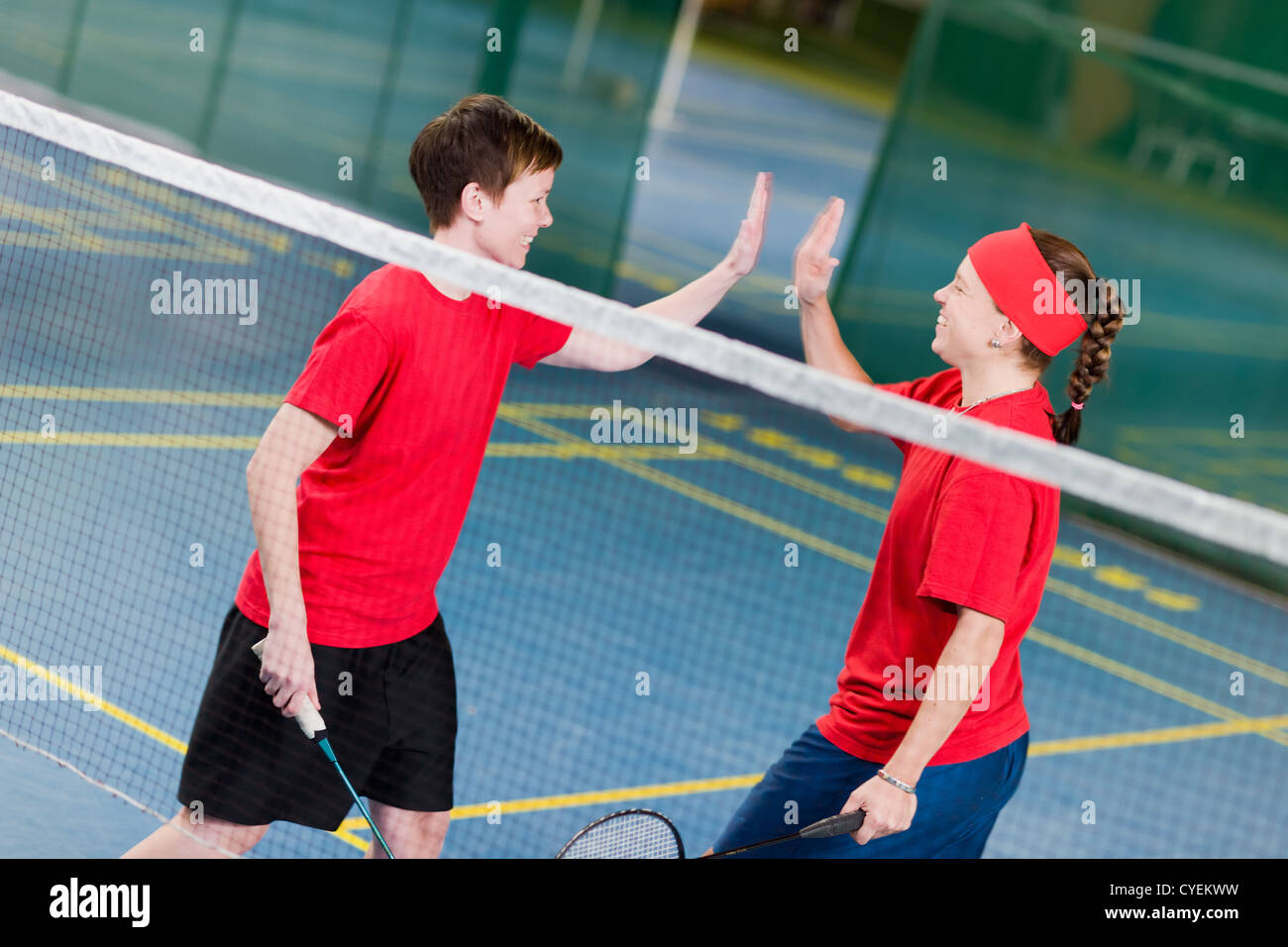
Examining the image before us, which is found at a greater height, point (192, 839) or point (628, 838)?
point (628, 838)

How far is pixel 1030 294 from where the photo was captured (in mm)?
3266

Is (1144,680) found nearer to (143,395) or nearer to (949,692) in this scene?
(949,692)

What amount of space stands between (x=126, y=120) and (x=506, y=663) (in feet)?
34.9

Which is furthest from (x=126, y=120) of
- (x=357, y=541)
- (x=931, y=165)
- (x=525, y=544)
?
(x=357, y=541)

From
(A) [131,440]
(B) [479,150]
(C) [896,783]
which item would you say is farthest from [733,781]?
(A) [131,440]

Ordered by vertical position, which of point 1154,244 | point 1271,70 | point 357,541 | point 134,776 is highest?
point 1271,70

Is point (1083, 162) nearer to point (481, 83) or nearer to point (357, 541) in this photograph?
point (481, 83)

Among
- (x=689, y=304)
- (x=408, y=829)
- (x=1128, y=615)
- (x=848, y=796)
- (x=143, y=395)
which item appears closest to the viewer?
(x=848, y=796)

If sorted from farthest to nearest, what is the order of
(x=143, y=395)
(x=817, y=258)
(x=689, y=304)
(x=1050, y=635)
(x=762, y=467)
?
1. (x=762, y=467)
2. (x=1050, y=635)
3. (x=143, y=395)
4. (x=689, y=304)
5. (x=817, y=258)

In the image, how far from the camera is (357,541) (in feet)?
11.0

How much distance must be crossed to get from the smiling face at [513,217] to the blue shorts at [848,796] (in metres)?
1.41

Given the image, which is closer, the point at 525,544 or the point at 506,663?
the point at 506,663

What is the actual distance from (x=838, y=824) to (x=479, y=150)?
68.0 inches

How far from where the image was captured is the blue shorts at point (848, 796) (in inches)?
135
